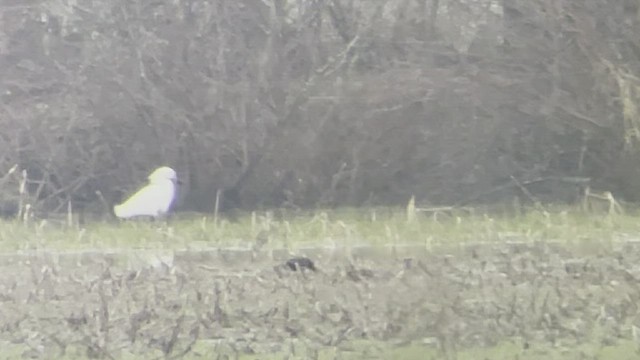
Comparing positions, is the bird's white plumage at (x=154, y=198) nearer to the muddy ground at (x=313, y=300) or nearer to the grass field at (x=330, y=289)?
the grass field at (x=330, y=289)

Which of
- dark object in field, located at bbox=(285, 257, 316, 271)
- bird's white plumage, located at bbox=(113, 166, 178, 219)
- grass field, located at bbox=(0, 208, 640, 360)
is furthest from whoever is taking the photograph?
bird's white plumage, located at bbox=(113, 166, 178, 219)

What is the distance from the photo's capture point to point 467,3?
9.00 feet

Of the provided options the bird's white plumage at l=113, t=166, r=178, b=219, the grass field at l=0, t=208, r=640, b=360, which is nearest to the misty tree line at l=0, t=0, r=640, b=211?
the bird's white plumage at l=113, t=166, r=178, b=219

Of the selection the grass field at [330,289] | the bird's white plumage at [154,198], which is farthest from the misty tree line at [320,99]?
the grass field at [330,289]

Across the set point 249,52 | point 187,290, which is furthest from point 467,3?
point 187,290

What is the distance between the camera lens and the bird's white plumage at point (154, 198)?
8.70ft

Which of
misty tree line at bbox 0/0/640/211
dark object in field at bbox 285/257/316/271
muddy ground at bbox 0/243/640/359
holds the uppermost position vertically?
misty tree line at bbox 0/0/640/211

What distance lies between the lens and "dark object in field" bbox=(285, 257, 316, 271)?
247 centimetres

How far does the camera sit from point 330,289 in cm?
242

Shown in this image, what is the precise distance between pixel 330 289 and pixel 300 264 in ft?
0.31

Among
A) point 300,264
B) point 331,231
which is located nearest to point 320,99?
point 331,231

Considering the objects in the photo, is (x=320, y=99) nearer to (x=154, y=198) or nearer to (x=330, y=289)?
(x=154, y=198)

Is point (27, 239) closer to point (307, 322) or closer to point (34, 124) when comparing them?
point (34, 124)

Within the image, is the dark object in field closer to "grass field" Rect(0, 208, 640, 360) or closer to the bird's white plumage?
"grass field" Rect(0, 208, 640, 360)
